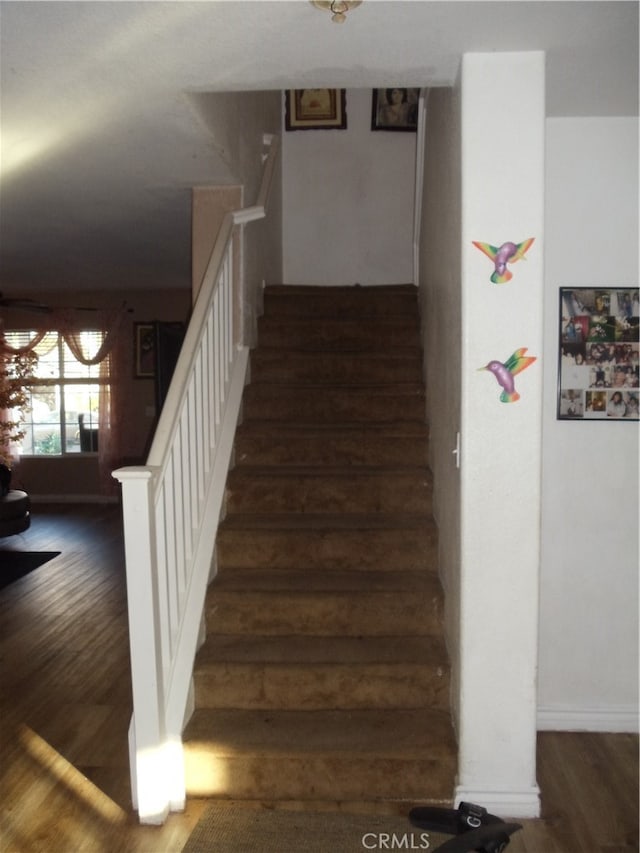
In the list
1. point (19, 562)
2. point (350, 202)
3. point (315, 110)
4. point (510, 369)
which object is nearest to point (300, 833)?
point (510, 369)

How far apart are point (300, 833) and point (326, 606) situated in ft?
2.63

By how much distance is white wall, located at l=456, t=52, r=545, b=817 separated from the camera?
2.00 metres

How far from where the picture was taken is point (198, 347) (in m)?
2.51

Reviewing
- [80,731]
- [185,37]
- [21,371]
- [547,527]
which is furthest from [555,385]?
[21,371]

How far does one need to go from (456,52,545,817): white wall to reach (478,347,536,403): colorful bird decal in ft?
0.06

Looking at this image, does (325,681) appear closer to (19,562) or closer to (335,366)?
(335,366)

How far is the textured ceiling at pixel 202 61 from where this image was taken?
5.73ft

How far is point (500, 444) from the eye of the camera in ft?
6.75

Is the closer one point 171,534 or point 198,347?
point 171,534

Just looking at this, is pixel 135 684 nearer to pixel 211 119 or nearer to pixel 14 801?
pixel 14 801

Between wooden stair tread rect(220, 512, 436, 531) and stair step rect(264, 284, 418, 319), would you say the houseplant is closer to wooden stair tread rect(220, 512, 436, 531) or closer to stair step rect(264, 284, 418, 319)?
stair step rect(264, 284, 418, 319)

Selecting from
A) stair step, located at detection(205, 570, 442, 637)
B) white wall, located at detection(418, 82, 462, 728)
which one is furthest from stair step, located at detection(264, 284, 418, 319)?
stair step, located at detection(205, 570, 442, 637)

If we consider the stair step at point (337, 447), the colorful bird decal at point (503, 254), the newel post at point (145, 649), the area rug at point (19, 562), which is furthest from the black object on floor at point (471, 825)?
the area rug at point (19, 562)

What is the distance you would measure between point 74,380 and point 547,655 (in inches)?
276
